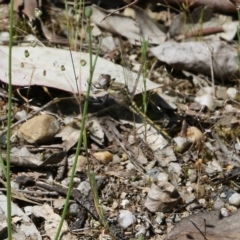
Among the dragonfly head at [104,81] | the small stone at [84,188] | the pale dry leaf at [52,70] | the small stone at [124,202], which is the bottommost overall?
the small stone at [124,202]

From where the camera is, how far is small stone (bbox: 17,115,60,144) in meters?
2.35

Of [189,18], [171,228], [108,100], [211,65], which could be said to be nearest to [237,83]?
[211,65]

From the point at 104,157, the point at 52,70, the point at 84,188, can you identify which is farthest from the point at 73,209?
the point at 52,70

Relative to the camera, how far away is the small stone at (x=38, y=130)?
2.35 m

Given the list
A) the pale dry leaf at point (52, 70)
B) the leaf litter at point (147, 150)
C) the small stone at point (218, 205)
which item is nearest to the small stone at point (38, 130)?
the leaf litter at point (147, 150)

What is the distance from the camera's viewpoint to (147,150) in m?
2.40

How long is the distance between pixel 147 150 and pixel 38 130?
436 mm

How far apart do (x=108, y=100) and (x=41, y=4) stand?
749 millimetres

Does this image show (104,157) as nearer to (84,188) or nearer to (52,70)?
(84,188)

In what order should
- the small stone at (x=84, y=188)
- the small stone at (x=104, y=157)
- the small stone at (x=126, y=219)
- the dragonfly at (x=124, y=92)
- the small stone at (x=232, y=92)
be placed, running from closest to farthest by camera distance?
1. the small stone at (x=126, y=219)
2. the small stone at (x=84, y=188)
3. the small stone at (x=104, y=157)
4. the dragonfly at (x=124, y=92)
5. the small stone at (x=232, y=92)

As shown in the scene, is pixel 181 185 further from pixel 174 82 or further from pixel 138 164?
pixel 174 82

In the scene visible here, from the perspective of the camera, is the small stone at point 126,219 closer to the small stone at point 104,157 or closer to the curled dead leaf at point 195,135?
the small stone at point 104,157

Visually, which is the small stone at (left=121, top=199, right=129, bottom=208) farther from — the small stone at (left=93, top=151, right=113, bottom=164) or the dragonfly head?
the dragonfly head

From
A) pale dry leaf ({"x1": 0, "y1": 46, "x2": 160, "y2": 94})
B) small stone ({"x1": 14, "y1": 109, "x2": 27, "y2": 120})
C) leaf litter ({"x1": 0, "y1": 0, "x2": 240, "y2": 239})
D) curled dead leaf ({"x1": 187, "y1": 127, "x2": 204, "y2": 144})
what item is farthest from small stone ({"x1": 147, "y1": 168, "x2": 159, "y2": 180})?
small stone ({"x1": 14, "y1": 109, "x2": 27, "y2": 120})
